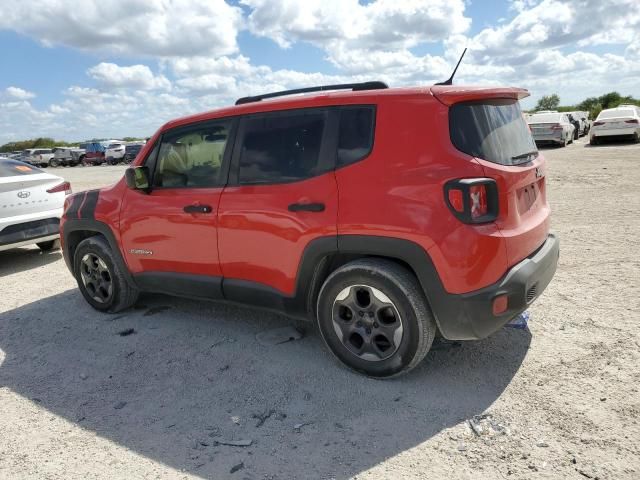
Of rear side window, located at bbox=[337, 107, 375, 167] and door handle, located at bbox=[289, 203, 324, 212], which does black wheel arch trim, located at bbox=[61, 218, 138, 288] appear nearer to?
door handle, located at bbox=[289, 203, 324, 212]

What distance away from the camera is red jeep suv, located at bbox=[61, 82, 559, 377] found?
2.91m

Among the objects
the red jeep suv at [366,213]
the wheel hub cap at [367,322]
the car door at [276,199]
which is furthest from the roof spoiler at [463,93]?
the wheel hub cap at [367,322]

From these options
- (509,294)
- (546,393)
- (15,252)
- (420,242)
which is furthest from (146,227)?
(15,252)

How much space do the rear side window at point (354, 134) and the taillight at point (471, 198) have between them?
23.9 inches

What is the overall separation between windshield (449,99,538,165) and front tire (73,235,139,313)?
324 cm

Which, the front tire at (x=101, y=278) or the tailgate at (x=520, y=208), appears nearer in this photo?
the tailgate at (x=520, y=208)

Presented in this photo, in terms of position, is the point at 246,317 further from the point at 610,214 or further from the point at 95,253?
the point at 610,214

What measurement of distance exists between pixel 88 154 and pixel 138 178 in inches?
1507

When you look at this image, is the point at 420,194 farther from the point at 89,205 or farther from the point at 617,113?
the point at 617,113

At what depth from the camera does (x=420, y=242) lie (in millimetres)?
2936

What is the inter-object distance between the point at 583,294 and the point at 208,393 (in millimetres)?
3325

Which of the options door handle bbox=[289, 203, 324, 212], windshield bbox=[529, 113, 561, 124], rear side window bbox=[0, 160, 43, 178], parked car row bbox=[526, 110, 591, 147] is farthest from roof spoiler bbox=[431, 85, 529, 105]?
windshield bbox=[529, 113, 561, 124]

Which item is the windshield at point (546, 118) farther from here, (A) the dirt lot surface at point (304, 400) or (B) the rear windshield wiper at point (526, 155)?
(B) the rear windshield wiper at point (526, 155)

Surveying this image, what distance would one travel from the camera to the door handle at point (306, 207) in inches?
129
